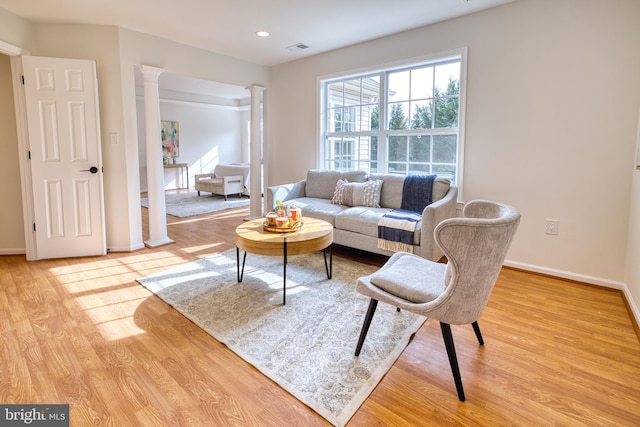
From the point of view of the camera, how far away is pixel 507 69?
3.15 meters

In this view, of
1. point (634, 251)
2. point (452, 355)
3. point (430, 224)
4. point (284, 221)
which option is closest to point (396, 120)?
point (430, 224)

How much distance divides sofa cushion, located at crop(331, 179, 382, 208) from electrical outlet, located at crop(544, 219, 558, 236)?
1.56m

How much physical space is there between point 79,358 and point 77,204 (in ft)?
7.35

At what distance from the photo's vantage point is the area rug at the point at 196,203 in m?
6.21

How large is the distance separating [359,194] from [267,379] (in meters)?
2.44

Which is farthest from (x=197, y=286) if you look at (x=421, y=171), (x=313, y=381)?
(x=421, y=171)

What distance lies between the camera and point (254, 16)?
3.35m

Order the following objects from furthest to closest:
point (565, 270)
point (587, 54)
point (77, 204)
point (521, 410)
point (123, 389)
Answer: point (77, 204) < point (565, 270) < point (587, 54) < point (123, 389) < point (521, 410)

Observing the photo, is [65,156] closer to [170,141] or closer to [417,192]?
[417,192]

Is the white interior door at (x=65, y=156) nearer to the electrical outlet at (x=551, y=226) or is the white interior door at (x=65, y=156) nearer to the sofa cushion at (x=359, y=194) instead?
the sofa cushion at (x=359, y=194)

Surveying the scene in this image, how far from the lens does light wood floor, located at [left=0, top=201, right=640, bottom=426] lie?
150 centimetres

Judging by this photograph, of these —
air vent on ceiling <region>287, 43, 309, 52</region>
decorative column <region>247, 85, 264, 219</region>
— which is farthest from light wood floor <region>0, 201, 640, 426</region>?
air vent on ceiling <region>287, 43, 309, 52</region>

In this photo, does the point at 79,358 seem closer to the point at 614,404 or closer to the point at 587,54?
the point at 614,404

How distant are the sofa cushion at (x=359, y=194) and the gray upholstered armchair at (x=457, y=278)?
1880mm
